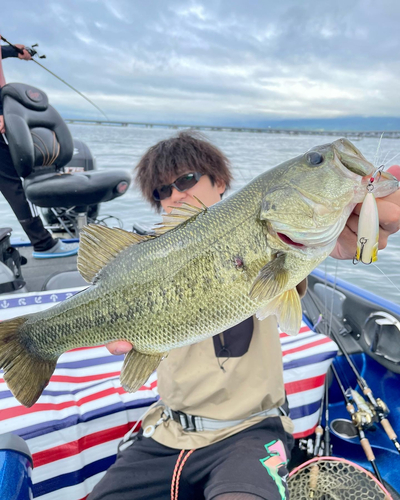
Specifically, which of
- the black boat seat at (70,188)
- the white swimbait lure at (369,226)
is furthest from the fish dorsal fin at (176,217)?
the black boat seat at (70,188)

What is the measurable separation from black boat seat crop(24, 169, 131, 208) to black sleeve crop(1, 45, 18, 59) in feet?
6.22

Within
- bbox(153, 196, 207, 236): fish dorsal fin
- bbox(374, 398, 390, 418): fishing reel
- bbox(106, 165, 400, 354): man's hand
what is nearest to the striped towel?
bbox(374, 398, 390, 418): fishing reel

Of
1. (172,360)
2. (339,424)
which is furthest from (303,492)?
(172,360)

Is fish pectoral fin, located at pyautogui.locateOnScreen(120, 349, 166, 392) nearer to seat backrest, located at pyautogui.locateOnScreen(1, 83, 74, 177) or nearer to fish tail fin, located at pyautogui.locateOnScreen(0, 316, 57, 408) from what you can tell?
fish tail fin, located at pyautogui.locateOnScreen(0, 316, 57, 408)

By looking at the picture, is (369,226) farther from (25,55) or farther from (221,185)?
(25,55)

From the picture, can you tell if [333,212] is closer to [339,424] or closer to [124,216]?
[339,424]

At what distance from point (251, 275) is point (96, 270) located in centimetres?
80

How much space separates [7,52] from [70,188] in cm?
230

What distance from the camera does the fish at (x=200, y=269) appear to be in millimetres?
1423

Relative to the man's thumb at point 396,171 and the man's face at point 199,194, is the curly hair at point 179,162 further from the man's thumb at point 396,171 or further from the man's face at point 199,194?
the man's thumb at point 396,171

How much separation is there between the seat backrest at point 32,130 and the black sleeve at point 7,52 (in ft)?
2.43

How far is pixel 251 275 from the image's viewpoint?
1.50m

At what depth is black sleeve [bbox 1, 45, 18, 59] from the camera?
474cm

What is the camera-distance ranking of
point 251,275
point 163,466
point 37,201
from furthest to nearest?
point 37,201 < point 163,466 < point 251,275
